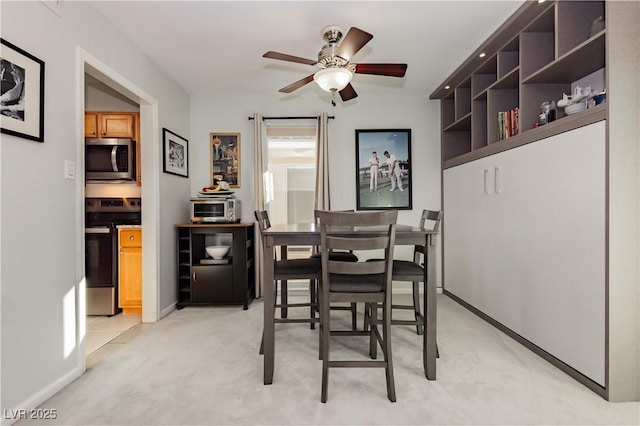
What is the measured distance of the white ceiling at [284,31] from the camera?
2275mm

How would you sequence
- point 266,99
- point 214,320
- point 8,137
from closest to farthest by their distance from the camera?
point 8,137 → point 214,320 → point 266,99

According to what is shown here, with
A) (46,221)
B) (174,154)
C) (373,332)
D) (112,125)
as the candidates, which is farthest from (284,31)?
(373,332)

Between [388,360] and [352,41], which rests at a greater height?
[352,41]

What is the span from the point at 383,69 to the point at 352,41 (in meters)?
0.39

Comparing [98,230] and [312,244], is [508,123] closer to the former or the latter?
[312,244]

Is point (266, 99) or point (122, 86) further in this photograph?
point (266, 99)

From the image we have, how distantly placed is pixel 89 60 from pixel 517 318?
3667mm

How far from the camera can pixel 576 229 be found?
1.95m

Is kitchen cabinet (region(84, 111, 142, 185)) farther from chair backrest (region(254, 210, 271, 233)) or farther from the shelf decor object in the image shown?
the shelf decor object

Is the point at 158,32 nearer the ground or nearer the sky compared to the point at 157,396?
nearer the sky

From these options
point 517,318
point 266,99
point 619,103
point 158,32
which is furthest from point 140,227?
point 619,103

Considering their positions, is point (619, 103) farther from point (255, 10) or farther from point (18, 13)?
point (18, 13)

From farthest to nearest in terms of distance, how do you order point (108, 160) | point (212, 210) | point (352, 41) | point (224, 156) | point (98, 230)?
point (224, 156), point (212, 210), point (108, 160), point (98, 230), point (352, 41)

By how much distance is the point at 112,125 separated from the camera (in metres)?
3.48
